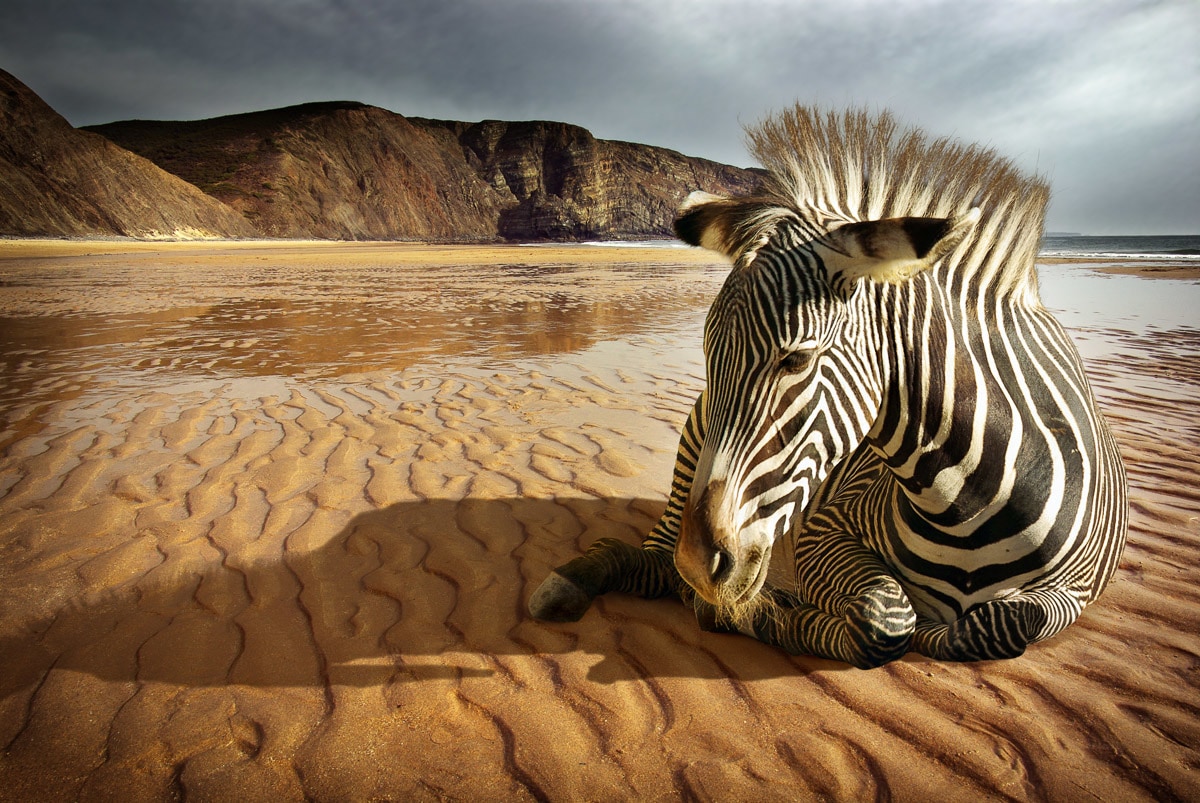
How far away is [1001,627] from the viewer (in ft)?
7.12

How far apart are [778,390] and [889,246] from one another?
1.54 ft

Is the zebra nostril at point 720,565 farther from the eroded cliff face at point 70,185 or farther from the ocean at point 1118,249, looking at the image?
the eroded cliff face at point 70,185

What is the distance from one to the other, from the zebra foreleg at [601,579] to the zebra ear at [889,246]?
178 cm

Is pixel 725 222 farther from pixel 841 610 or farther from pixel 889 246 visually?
pixel 841 610

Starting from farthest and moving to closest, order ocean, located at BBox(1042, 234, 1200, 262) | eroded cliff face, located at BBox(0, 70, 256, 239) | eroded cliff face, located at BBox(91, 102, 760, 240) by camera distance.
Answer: eroded cliff face, located at BBox(91, 102, 760, 240), eroded cliff face, located at BBox(0, 70, 256, 239), ocean, located at BBox(1042, 234, 1200, 262)

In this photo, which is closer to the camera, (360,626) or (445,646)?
Result: (445,646)

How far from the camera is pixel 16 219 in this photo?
4738 centimetres

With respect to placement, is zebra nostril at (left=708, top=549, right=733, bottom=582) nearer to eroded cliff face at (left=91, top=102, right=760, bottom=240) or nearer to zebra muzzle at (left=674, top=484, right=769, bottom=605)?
zebra muzzle at (left=674, top=484, right=769, bottom=605)

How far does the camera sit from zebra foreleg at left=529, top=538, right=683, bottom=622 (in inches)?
109

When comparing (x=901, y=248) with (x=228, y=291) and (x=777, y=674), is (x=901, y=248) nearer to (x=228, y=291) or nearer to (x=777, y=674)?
(x=777, y=674)

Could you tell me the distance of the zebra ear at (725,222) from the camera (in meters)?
1.89

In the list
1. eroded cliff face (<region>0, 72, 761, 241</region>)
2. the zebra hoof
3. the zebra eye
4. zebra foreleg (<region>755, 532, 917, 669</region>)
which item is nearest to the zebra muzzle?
the zebra eye

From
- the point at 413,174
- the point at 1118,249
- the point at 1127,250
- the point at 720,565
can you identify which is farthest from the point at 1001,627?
the point at 413,174

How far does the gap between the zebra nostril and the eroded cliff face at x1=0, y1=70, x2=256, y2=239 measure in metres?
65.2
